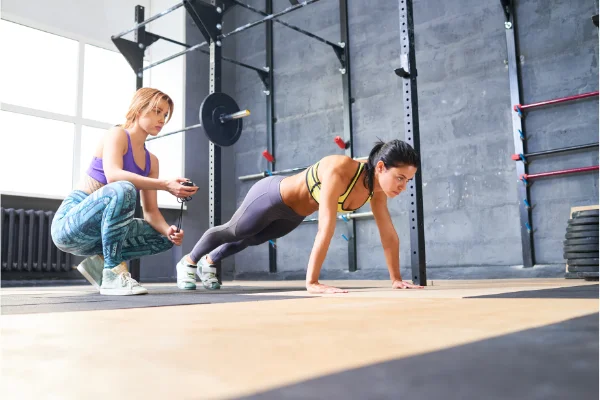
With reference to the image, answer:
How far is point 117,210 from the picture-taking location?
2.03 meters

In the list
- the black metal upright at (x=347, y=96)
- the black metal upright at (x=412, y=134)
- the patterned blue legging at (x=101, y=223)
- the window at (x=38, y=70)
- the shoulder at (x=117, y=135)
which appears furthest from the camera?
the black metal upright at (x=347, y=96)

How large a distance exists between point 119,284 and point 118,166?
0.48 meters

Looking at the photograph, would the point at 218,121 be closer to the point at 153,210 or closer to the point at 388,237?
the point at 153,210

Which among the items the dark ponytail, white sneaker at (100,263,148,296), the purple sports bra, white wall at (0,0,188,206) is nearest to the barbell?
the purple sports bra

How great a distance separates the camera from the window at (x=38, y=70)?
4930 millimetres

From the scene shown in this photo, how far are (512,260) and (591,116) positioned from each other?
3.86 ft

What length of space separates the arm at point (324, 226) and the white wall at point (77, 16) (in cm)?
432

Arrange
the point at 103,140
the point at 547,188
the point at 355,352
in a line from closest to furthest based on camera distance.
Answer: the point at 355,352, the point at 103,140, the point at 547,188

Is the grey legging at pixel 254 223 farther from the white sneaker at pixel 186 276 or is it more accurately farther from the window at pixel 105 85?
the window at pixel 105 85

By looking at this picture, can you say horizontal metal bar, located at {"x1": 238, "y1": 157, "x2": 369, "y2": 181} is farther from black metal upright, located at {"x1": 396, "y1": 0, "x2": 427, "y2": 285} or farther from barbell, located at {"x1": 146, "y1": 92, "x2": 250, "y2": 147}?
black metal upright, located at {"x1": 396, "y1": 0, "x2": 427, "y2": 285}

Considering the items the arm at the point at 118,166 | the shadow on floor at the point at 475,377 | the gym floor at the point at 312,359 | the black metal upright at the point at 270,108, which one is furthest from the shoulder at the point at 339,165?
the black metal upright at the point at 270,108

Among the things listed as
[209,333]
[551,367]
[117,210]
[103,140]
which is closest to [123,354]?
[209,333]

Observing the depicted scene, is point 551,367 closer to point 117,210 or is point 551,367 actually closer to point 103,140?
point 117,210

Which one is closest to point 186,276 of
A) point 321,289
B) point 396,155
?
point 321,289
